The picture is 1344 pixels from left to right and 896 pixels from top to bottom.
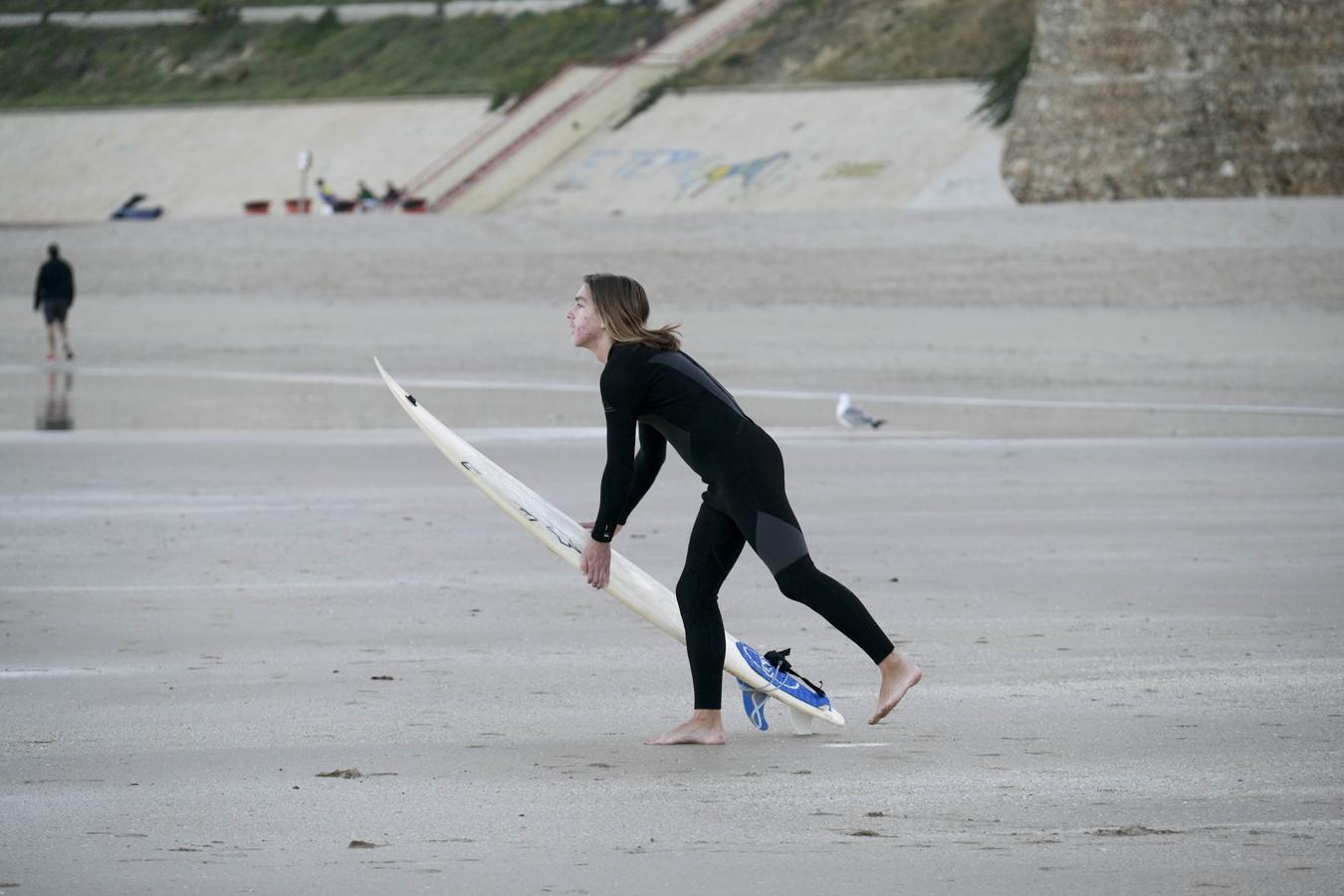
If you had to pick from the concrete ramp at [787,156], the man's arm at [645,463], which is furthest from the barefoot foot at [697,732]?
the concrete ramp at [787,156]

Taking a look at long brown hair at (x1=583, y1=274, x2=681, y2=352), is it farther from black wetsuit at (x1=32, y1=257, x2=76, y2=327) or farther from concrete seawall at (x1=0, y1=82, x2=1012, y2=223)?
concrete seawall at (x1=0, y1=82, x2=1012, y2=223)

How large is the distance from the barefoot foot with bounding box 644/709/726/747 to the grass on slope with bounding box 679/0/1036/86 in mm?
46764

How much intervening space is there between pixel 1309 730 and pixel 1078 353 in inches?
723

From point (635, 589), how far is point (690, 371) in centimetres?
89

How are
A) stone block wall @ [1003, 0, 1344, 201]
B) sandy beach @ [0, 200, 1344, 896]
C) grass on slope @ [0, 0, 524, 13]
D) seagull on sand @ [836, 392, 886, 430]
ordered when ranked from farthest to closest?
grass on slope @ [0, 0, 524, 13] → stone block wall @ [1003, 0, 1344, 201] → seagull on sand @ [836, 392, 886, 430] → sandy beach @ [0, 200, 1344, 896]

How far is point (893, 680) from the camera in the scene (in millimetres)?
6949

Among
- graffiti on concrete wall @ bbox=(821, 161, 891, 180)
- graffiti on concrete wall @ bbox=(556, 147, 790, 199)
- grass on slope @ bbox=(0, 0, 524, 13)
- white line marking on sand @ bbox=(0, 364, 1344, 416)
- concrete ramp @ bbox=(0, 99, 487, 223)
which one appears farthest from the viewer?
grass on slope @ bbox=(0, 0, 524, 13)

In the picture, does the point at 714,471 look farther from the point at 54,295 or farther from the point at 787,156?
the point at 787,156

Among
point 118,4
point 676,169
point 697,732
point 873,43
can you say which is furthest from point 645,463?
point 118,4

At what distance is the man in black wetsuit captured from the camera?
689 centimetres

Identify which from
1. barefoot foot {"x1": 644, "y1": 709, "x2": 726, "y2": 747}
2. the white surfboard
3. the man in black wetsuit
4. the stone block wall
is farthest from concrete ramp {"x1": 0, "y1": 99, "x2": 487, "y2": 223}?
barefoot foot {"x1": 644, "y1": 709, "x2": 726, "y2": 747}

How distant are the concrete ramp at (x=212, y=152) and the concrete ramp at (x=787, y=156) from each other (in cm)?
620

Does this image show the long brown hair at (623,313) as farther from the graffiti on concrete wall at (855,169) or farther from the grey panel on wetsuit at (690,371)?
the graffiti on concrete wall at (855,169)

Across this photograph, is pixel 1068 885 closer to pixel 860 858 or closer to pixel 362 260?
pixel 860 858
